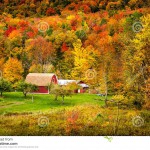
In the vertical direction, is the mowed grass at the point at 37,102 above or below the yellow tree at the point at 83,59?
below

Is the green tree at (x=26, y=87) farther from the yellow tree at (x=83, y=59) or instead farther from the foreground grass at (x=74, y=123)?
the yellow tree at (x=83, y=59)

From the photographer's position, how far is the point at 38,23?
17.2 feet

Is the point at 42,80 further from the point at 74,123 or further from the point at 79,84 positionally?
the point at 74,123

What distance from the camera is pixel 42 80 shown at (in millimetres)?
5004

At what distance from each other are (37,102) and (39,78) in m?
0.25

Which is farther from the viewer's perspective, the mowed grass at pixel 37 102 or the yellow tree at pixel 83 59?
the yellow tree at pixel 83 59

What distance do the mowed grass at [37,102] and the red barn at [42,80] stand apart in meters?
0.07

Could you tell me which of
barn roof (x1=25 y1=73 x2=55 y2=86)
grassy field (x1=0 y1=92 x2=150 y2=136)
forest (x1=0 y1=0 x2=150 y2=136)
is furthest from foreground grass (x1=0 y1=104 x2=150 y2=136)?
barn roof (x1=25 y1=73 x2=55 y2=86)

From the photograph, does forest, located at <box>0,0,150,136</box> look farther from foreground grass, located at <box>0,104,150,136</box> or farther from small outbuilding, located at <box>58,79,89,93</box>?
foreground grass, located at <box>0,104,150,136</box>

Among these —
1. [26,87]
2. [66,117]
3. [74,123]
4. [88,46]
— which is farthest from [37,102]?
[88,46]

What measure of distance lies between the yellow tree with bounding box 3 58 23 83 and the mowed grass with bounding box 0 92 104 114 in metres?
0.17

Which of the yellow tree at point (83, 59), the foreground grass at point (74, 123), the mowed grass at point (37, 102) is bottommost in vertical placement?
the foreground grass at point (74, 123)

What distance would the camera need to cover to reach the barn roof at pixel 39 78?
5.01 meters

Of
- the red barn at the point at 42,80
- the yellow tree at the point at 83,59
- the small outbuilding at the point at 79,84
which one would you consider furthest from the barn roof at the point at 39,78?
the yellow tree at the point at 83,59
